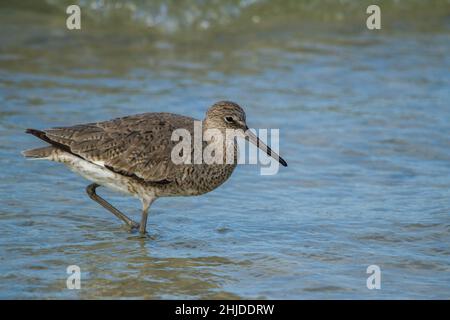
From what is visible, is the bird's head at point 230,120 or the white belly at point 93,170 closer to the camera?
the white belly at point 93,170

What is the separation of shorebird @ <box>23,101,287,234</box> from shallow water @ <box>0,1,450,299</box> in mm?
411

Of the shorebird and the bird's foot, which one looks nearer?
the shorebird

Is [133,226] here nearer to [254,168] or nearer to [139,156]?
[139,156]

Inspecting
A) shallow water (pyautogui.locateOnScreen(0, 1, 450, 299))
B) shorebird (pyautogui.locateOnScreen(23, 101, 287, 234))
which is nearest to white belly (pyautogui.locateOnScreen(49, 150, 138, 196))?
shorebird (pyautogui.locateOnScreen(23, 101, 287, 234))

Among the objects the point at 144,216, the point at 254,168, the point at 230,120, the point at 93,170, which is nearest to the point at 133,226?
the point at 144,216

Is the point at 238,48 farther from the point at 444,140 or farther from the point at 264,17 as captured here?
the point at 444,140

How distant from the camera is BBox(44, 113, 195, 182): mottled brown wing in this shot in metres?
7.60

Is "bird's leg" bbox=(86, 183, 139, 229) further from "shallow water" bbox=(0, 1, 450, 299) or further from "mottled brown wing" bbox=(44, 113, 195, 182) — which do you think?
"mottled brown wing" bbox=(44, 113, 195, 182)

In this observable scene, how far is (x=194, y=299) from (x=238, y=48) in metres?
7.65

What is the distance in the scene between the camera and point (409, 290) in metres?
6.50

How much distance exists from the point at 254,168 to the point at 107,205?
2203mm

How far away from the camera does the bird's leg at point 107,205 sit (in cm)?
778

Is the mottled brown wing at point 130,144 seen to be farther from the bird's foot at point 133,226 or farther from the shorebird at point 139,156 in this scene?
the bird's foot at point 133,226

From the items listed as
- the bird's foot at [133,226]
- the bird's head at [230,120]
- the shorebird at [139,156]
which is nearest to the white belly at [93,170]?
the shorebird at [139,156]
